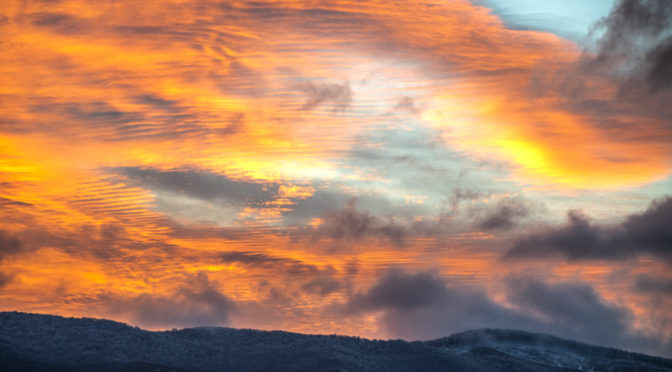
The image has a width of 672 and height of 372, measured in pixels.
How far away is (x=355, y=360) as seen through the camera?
10888 centimetres

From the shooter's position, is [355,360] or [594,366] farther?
[594,366]

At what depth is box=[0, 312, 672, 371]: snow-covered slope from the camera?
9644 centimetres

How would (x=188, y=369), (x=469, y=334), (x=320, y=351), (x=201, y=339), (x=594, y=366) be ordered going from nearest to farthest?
(x=188, y=369) → (x=320, y=351) → (x=201, y=339) → (x=594, y=366) → (x=469, y=334)

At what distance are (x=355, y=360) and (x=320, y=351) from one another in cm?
598

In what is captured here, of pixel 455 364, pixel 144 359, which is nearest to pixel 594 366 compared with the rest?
pixel 455 364

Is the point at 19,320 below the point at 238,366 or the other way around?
the other way around

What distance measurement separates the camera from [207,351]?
4281 inches

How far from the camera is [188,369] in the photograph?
98062mm

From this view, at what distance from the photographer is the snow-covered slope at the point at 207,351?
96.4 m

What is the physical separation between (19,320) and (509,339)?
329 feet

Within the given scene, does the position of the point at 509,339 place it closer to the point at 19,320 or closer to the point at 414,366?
the point at 414,366

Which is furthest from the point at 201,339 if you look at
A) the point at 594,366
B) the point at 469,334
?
the point at 594,366

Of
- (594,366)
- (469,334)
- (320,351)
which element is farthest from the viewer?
(469,334)

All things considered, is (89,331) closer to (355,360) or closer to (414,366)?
(355,360)
